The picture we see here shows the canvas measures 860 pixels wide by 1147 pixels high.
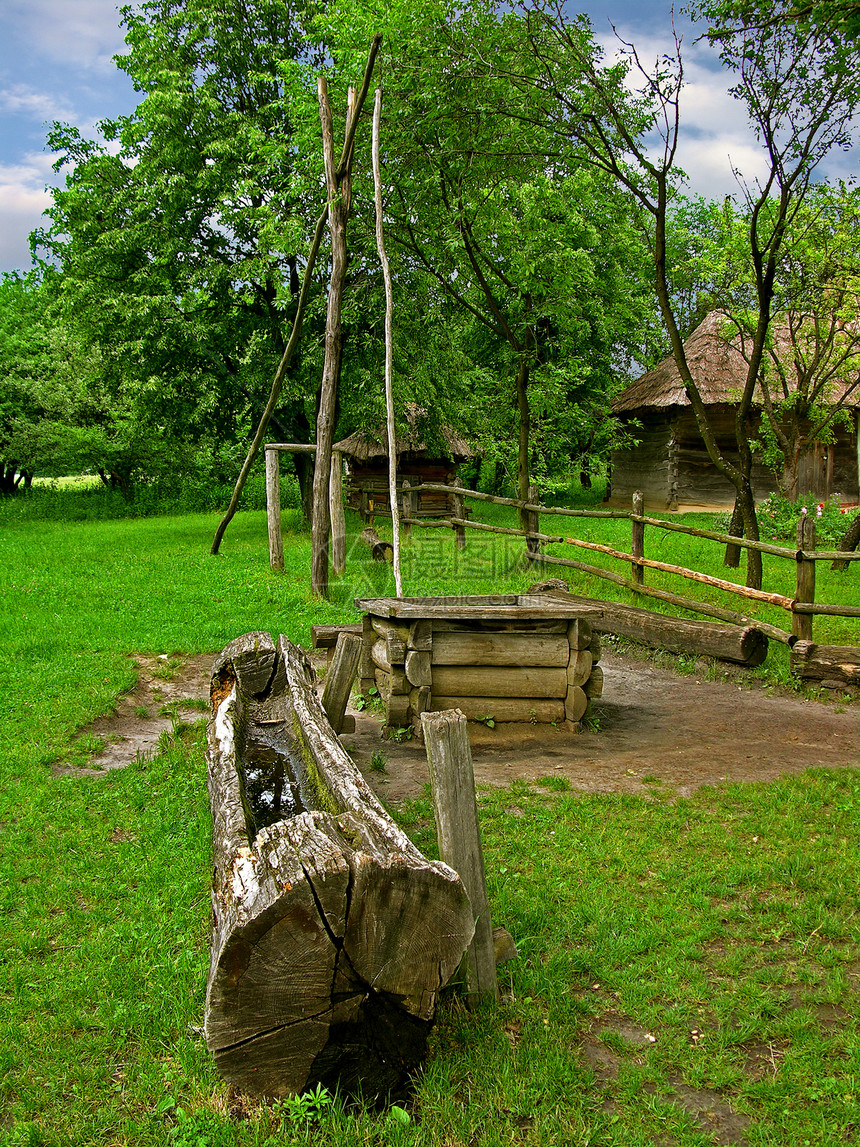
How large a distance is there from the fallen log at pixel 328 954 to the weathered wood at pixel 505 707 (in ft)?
11.1

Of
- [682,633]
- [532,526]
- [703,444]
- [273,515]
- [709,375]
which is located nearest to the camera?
[682,633]

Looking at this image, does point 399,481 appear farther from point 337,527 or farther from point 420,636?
point 420,636

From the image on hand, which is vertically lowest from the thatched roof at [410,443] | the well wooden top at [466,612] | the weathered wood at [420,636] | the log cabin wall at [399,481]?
the weathered wood at [420,636]

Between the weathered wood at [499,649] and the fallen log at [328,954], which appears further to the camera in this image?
the weathered wood at [499,649]

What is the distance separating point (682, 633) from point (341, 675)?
4267 mm

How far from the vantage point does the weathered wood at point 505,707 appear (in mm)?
6117

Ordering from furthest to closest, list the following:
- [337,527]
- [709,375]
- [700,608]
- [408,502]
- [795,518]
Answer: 1. [408,502]
2. [709,375]
3. [795,518]
4. [337,527]
5. [700,608]

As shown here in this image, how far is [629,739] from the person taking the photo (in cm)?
609

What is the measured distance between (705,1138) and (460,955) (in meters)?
0.90

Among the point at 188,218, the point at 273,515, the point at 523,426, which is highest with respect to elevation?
the point at 188,218

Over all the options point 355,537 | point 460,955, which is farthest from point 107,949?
point 355,537

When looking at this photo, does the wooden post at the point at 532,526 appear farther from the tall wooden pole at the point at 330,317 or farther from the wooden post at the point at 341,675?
the wooden post at the point at 341,675

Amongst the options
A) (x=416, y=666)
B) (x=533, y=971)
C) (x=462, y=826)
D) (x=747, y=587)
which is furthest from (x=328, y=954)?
(x=747, y=587)

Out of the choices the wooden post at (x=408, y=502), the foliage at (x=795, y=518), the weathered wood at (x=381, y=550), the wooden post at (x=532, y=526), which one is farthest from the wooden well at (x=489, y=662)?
the wooden post at (x=408, y=502)
